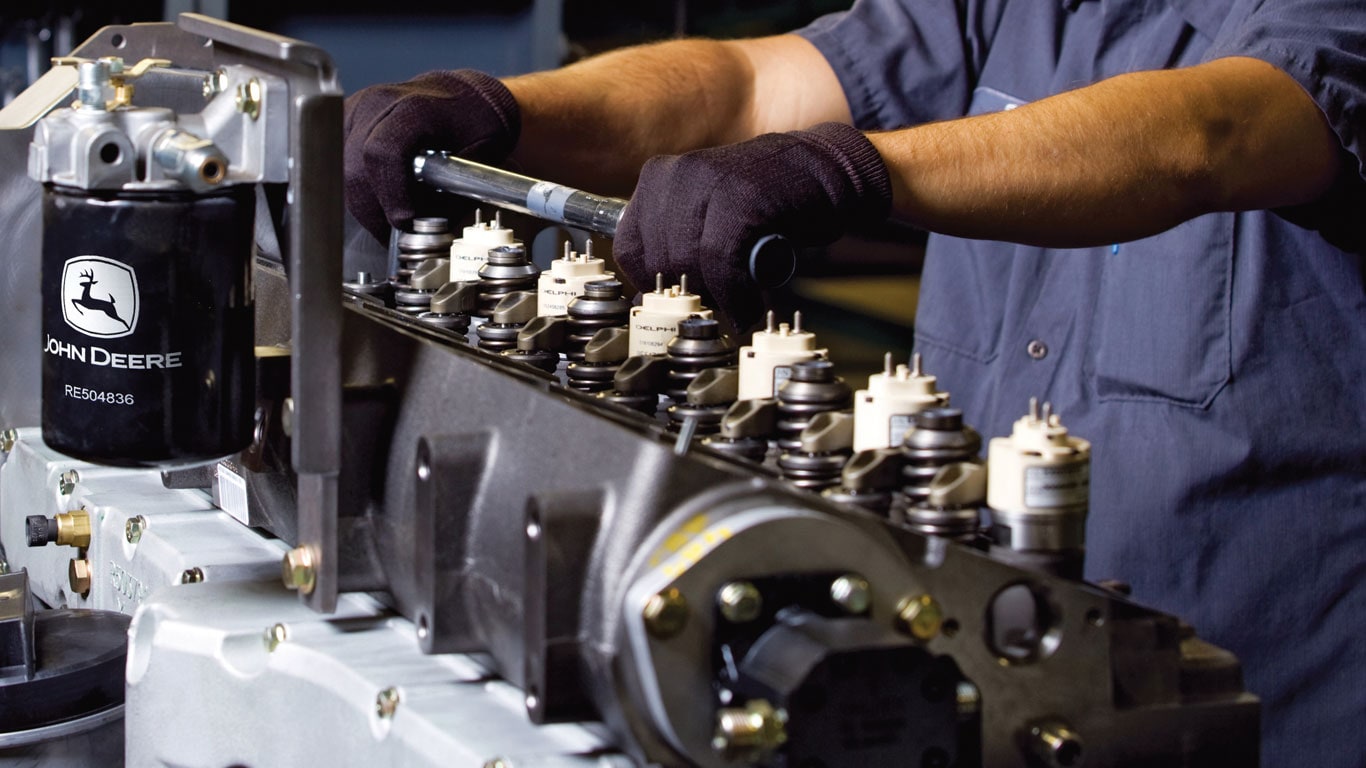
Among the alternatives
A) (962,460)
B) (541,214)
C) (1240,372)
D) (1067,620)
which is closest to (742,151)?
(541,214)

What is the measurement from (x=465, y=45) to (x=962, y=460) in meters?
3.40

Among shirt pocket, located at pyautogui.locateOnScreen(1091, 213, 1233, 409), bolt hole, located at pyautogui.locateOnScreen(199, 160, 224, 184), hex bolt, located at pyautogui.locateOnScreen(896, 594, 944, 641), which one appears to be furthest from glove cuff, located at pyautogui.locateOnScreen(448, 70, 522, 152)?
hex bolt, located at pyautogui.locateOnScreen(896, 594, 944, 641)

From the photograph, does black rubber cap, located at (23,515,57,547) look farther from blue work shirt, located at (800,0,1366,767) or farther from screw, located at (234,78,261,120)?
blue work shirt, located at (800,0,1366,767)

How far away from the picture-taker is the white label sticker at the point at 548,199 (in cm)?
137

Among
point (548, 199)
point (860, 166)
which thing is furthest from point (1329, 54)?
point (548, 199)

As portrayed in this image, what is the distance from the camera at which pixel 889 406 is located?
3.18 ft

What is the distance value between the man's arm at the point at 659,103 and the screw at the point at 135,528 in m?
0.84

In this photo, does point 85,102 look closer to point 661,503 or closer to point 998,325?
point 661,503

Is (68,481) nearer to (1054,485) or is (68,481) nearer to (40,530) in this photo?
(40,530)

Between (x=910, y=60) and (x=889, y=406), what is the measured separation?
4.37 feet

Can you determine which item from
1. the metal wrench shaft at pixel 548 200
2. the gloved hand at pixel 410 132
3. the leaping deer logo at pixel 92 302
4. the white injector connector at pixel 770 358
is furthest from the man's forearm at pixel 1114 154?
the leaping deer logo at pixel 92 302

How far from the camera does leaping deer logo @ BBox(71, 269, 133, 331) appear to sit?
96 cm

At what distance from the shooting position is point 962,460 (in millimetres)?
927

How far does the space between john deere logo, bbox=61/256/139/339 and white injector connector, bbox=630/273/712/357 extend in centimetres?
37
